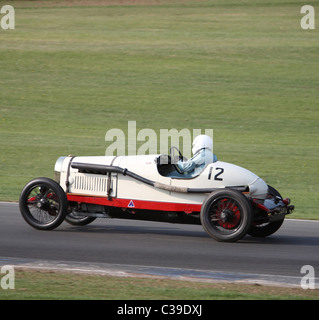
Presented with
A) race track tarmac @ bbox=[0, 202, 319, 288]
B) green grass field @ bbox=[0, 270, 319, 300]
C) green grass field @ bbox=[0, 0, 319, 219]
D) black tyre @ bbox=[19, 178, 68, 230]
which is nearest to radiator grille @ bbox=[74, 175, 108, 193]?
black tyre @ bbox=[19, 178, 68, 230]

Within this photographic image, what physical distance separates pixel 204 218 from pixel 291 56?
25132 millimetres

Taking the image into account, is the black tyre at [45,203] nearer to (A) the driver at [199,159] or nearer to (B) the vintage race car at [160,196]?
(B) the vintage race car at [160,196]

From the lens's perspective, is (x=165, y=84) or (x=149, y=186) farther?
(x=165, y=84)

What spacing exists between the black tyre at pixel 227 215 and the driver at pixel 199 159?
0.57m

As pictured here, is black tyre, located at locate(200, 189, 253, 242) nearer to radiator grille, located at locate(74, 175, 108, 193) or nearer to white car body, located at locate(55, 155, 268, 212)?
white car body, located at locate(55, 155, 268, 212)

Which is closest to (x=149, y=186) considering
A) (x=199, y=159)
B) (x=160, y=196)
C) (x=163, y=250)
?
(x=160, y=196)

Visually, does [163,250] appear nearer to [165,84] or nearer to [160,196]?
[160,196]

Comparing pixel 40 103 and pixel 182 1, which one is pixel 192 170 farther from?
pixel 182 1

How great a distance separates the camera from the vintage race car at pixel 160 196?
9.74m

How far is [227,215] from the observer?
31.7ft

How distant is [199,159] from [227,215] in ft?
3.19

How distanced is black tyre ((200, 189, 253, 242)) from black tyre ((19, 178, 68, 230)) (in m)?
2.13

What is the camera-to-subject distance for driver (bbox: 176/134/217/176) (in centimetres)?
1009
